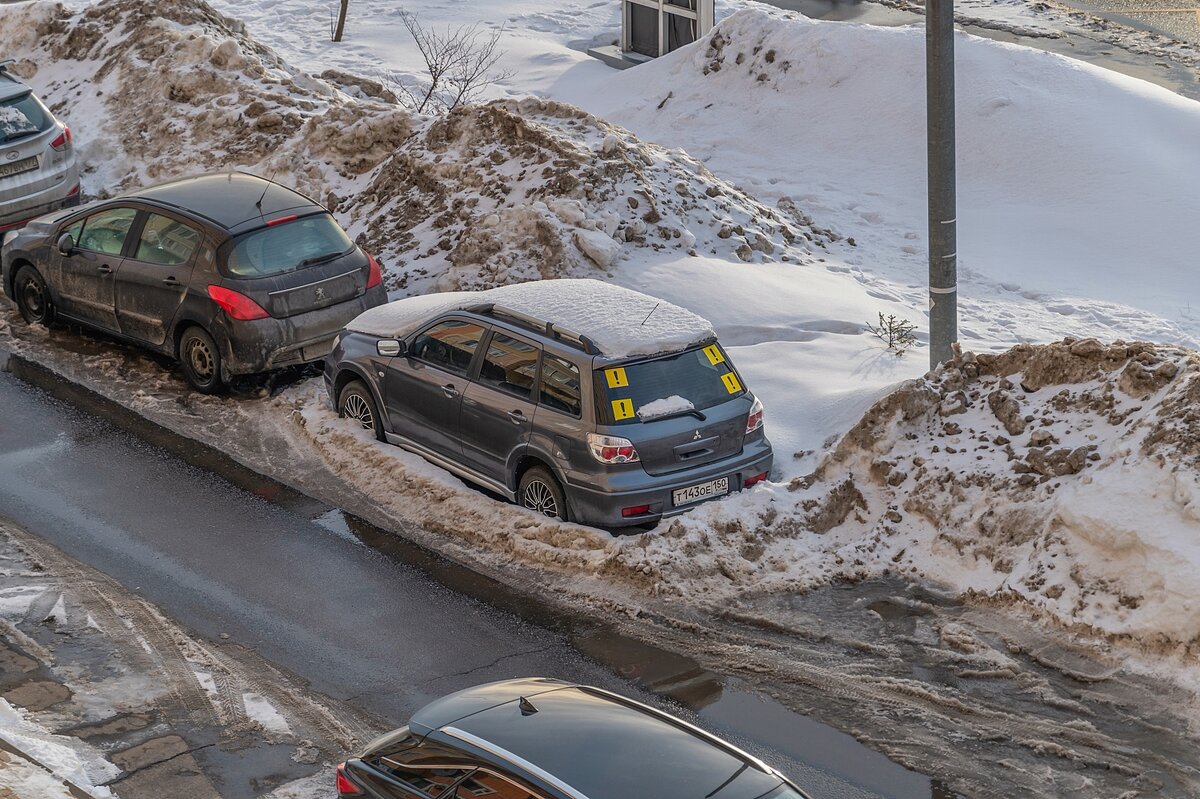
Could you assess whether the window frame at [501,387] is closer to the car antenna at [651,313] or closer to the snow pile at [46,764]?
the car antenna at [651,313]

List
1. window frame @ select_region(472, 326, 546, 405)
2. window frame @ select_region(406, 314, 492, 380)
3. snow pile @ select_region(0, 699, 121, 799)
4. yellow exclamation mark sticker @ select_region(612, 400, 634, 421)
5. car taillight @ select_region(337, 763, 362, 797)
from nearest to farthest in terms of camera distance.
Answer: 1. car taillight @ select_region(337, 763, 362, 797)
2. snow pile @ select_region(0, 699, 121, 799)
3. yellow exclamation mark sticker @ select_region(612, 400, 634, 421)
4. window frame @ select_region(472, 326, 546, 405)
5. window frame @ select_region(406, 314, 492, 380)

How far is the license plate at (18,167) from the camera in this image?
1559 centimetres

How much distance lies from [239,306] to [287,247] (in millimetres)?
745

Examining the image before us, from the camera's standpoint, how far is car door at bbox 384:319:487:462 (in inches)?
418

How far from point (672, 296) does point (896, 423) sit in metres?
3.85

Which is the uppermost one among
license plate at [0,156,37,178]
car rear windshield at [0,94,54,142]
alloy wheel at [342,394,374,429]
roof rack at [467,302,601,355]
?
car rear windshield at [0,94,54,142]

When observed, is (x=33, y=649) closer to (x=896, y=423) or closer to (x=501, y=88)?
(x=896, y=423)

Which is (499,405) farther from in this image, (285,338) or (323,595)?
(285,338)

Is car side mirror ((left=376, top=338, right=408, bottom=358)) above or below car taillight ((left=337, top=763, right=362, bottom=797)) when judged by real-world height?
above

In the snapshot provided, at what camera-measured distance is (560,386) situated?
9859mm

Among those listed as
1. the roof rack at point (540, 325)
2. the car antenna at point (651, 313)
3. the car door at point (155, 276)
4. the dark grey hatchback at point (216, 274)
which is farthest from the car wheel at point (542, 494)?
the car door at point (155, 276)

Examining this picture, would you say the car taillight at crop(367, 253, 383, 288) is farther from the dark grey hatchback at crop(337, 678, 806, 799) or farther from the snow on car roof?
the dark grey hatchback at crop(337, 678, 806, 799)

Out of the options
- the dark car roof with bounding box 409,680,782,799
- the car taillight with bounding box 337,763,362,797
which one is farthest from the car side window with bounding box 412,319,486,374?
the car taillight with bounding box 337,763,362,797

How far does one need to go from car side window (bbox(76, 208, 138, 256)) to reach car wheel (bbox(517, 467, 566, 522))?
5315mm
